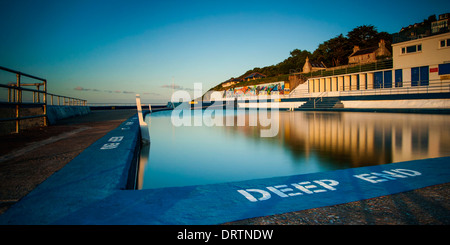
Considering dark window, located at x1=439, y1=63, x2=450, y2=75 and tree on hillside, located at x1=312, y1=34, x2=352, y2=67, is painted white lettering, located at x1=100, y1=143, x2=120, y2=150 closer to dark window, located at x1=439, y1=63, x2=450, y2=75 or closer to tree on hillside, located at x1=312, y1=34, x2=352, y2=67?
dark window, located at x1=439, y1=63, x2=450, y2=75

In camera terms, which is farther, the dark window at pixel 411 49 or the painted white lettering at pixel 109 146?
the dark window at pixel 411 49

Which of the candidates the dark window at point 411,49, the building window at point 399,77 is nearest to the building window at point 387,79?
the building window at point 399,77

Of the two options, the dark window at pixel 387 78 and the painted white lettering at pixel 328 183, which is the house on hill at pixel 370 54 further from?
the painted white lettering at pixel 328 183

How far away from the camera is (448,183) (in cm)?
257

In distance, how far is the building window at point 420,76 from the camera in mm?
23281

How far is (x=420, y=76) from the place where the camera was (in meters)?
23.7

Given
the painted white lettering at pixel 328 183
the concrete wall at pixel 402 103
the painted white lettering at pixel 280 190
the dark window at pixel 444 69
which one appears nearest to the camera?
the painted white lettering at pixel 280 190

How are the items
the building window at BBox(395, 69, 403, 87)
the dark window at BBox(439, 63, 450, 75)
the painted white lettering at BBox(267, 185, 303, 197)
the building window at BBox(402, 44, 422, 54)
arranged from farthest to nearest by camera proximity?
the building window at BBox(395, 69, 403, 87) → the building window at BBox(402, 44, 422, 54) → the dark window at BBox(439, 63, 450, 75) → the painted white lettering at BBox(267, 185, 303, 197)

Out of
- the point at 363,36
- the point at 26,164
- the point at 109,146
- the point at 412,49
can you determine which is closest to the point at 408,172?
the point at 109,146

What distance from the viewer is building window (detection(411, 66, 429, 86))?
76.4 ft

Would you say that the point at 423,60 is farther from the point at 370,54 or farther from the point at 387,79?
the point at 370,54

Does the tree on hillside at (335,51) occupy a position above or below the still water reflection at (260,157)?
above

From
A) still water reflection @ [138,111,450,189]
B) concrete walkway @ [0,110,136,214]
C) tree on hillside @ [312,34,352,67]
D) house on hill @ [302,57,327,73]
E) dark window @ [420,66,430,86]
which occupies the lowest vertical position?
still water reflection @ [138,111,450,189]

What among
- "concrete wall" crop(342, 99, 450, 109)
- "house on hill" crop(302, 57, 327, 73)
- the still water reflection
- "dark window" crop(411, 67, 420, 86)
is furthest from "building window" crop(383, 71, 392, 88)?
"house on hill" crop(302, 57, 327, 73)
